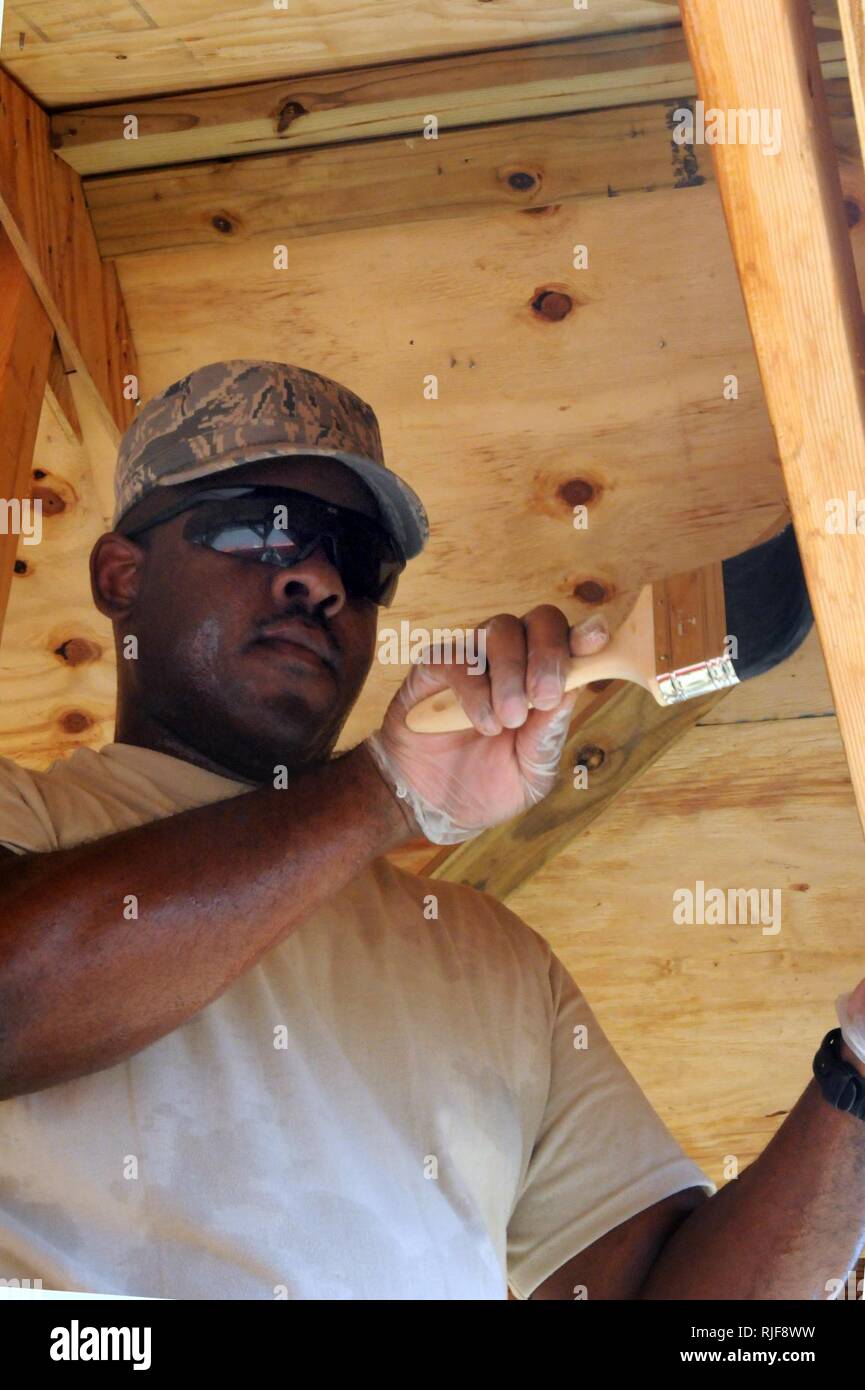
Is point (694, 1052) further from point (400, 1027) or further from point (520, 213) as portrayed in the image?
point (520, 213)

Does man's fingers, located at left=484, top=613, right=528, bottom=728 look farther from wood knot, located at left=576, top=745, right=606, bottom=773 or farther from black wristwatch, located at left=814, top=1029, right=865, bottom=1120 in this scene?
wood knot, located at left=576, top=745, right=606, bottom=773

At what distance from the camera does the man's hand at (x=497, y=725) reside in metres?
1.32

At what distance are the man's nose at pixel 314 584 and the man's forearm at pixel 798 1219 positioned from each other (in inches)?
30.6

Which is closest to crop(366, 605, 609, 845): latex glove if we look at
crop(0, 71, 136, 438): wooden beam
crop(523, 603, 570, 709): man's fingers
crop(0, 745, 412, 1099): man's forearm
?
crop(523, 603, 570, 709): man's fingers

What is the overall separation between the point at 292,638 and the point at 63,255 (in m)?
0.60

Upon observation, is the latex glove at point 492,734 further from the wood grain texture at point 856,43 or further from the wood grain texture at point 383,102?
the wood grain texture at point 383,102

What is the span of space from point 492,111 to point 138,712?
35.4 inches

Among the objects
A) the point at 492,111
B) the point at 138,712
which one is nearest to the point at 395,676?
Answer: the point at 138,712

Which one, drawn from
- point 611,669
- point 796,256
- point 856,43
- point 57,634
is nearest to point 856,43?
point 856,43

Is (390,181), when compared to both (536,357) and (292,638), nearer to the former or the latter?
(536,357)

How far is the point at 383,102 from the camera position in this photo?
1904mm

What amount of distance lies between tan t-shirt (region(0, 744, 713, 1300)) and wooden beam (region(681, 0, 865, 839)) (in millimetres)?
643

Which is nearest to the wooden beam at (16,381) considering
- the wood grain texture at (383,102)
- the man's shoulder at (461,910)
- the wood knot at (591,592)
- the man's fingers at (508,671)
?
the wood grain texture at (383,102)

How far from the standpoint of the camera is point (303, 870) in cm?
130
